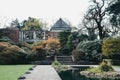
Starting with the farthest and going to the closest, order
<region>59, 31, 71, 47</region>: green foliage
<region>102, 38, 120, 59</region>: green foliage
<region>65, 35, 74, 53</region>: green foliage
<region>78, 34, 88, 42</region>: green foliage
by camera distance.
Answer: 1. <region>78, 34, 88, 42</region>: green foliage
2. <region>59, 31, 71, 47</region>: green foliage
3. <region>65, 35, 74, 53</region>: green foliage
4. <region>102, 38, 120, 59</region>: green foliage

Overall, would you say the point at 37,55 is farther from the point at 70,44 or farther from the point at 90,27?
the point at 90,27

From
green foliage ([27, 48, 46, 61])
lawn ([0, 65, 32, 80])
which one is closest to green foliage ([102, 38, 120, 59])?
green foliage ([27, 48, 46, 61])

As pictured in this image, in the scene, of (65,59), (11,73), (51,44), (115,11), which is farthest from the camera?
(115,11)

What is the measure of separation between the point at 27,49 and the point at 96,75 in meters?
20.7

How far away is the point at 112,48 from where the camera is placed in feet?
119

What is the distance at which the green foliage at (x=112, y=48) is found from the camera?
118ft

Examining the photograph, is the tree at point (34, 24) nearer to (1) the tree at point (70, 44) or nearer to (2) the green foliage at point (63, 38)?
(2) the green foliage at point (63, 38)

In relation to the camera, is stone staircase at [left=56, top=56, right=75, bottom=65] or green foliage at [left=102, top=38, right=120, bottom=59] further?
stone staircase at [left=56, top=56, right=75, bottom=65]

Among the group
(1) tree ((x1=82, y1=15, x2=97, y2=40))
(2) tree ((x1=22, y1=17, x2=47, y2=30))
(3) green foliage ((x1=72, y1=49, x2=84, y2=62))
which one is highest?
(2) tree ((x1=22, y1=17, x2=47, y2=30))

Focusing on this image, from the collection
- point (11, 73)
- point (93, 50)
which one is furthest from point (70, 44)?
point (11, 73)

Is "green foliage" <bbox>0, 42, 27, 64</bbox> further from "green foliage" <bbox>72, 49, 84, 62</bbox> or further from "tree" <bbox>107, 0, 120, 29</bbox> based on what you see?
"tree" <bbox>107, 0, 120, 29</bbox>

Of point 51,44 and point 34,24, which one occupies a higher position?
point 34,24

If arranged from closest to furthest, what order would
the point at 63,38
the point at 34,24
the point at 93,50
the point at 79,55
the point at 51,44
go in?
1. the point at 79,55
2. the point at 93,50
3. the point at 51,44
4. the point at 63,38
5. the point at 34,24

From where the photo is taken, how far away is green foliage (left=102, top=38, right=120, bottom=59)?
35.9m
